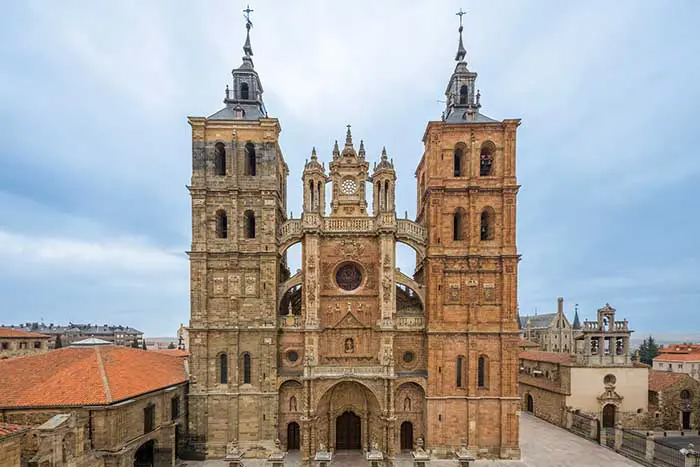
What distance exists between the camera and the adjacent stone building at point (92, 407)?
1916 cm

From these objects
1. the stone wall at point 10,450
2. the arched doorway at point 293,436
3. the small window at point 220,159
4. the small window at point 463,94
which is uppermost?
the small window at point 463,94

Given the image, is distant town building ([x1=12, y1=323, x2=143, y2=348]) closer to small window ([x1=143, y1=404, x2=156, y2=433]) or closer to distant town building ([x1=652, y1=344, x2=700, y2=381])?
small window ([x1=143, y1=404, x2=156, y2=433])

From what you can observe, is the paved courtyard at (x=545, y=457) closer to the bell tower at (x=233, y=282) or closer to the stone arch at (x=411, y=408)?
the stone arch at (x=411, y=408)

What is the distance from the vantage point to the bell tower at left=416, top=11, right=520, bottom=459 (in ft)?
95.1

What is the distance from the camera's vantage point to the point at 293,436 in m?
30.1

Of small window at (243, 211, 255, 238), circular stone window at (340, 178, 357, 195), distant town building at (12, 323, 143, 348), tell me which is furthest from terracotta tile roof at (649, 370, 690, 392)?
distant town building at (12, 323, 143, 348)

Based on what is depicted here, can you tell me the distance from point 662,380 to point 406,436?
29227 millimetres

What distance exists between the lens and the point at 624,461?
2820 cm

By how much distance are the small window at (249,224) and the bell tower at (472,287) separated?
48.9 feet

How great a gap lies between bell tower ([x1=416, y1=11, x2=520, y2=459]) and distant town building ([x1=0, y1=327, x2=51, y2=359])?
56.1 meters

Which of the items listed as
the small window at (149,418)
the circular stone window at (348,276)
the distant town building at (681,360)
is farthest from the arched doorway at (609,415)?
the small window at (149,418)

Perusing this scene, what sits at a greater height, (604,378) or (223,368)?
(223,368)

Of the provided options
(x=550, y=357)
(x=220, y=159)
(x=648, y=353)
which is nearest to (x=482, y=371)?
(x=550, y=357)

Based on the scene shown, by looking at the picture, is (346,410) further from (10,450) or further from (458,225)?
(10,450)
